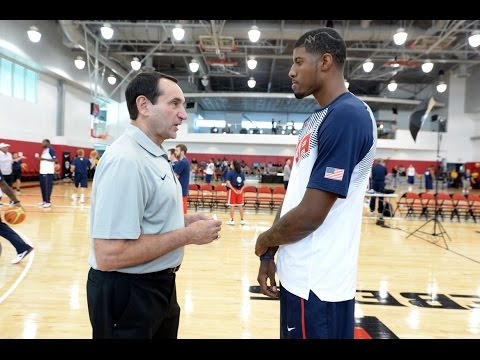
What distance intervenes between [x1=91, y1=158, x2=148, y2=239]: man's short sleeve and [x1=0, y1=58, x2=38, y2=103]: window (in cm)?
1783

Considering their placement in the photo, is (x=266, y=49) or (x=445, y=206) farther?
(x=266, y=49)

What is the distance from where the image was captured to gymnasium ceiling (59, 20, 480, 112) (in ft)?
47.0

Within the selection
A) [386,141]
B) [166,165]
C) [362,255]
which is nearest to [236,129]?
[386,141]

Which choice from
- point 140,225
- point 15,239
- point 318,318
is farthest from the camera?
point 15,239

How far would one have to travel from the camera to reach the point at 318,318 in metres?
1.29

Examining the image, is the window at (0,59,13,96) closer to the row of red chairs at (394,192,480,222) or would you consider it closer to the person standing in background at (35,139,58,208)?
the person standing in background at (35,139,58,208)

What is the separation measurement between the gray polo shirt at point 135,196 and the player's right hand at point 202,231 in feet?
0.43

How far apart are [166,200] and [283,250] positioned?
0.56 metres

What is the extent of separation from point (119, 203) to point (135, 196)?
0.07 m

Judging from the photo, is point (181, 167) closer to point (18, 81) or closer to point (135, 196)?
point (135, 196)

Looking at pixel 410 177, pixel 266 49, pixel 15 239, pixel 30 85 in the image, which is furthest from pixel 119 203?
pixel 410 177
